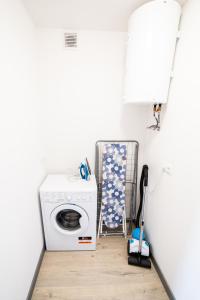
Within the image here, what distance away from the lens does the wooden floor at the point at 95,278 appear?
1.30 meters

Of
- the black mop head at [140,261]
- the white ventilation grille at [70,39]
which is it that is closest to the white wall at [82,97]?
the white ventilation grille at [70,39]

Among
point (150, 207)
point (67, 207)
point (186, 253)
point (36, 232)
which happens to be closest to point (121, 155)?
point (150, 207)

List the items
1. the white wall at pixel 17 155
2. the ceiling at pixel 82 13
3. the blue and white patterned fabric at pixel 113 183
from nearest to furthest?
the white wall at pixel 17 155 → the ceiling at pixel 82 13 → the blue and white patterned fabric at pixel 113 183

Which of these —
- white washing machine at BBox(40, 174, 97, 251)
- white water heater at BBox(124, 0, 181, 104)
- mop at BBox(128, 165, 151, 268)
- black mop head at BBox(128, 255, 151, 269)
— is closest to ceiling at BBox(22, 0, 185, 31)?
white water heater at BBox(124, 0, 181, 104)

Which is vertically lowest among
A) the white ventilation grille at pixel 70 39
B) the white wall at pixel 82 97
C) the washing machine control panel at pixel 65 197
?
the washing machine control panel at pixel 65 197

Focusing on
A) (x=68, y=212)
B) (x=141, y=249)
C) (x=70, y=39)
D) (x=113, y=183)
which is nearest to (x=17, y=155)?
(x=68, y=212)

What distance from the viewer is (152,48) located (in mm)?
1147

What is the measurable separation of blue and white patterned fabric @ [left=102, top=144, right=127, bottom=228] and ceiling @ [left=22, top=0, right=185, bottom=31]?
4.13ft

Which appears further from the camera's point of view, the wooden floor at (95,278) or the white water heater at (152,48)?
the wooden floor at (95,278)

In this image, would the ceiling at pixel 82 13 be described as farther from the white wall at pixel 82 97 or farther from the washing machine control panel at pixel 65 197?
the washing machine control panel at pixel 65 197

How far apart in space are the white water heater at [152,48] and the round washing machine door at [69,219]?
123 centimetres

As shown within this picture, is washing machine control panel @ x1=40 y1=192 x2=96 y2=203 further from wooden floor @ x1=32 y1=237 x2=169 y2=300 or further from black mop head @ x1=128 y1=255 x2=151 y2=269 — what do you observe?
black mop head @ x1=128 y1=255 x2=151 y2=269

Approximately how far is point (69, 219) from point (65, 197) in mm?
434

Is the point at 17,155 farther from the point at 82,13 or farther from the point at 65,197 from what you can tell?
the point at 82,13
